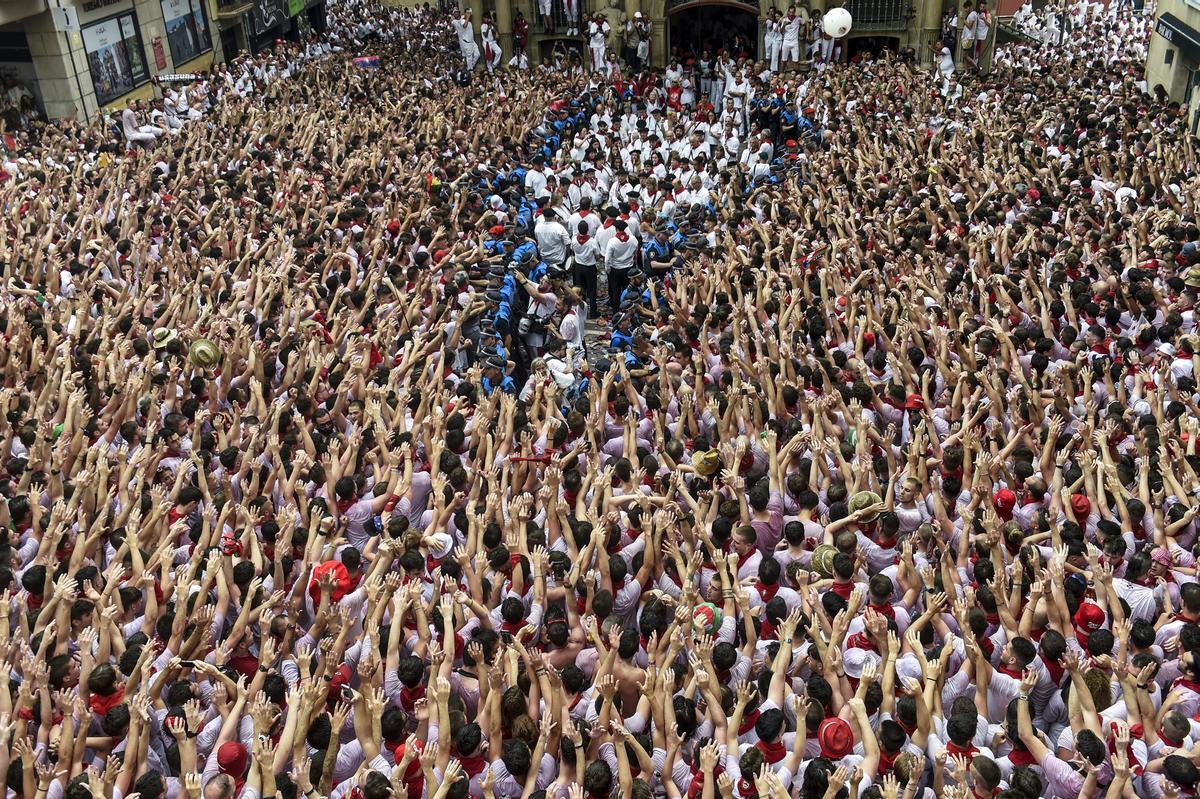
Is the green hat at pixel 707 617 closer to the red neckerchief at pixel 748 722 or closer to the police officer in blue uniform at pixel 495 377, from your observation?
the red neckerchief at pixel 748 722

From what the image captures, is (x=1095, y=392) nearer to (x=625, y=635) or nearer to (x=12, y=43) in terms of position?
(x=625, y=635)

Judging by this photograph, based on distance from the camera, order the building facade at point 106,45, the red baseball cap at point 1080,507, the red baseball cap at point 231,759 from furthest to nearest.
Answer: the building facade at point 106,45
the red baseball cap at point 1080,507
the red baseball cap at point 231,759

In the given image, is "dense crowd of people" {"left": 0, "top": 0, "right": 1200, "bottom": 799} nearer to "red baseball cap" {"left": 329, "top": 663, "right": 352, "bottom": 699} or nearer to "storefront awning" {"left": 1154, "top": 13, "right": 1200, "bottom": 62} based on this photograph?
"red baseball cap" {"left": 329, "top": 663, "right": 352, "bottom": 699}

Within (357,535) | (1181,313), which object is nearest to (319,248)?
(357,535)

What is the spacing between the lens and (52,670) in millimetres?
4781

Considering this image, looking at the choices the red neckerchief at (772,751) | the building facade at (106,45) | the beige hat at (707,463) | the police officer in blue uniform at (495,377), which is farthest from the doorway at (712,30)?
the red neckerchief at (772,751)

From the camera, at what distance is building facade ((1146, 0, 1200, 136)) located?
16.9 metres

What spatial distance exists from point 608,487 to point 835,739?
2.29 meters

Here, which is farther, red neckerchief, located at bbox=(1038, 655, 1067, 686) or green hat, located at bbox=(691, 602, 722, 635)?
green hat, located at bbox=(691, 602, 722, 635)

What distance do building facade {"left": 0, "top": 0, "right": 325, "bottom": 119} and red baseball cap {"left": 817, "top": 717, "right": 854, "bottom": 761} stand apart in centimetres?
2117

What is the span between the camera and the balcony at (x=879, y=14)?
2573 cm

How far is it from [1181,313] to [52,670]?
8.61 meters

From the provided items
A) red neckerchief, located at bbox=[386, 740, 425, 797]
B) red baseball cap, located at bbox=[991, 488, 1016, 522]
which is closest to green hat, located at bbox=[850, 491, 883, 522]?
red baseball cap, located at bbox=[991, 488, 1016, 522]

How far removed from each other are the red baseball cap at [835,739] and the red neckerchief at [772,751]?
19 centimetres
